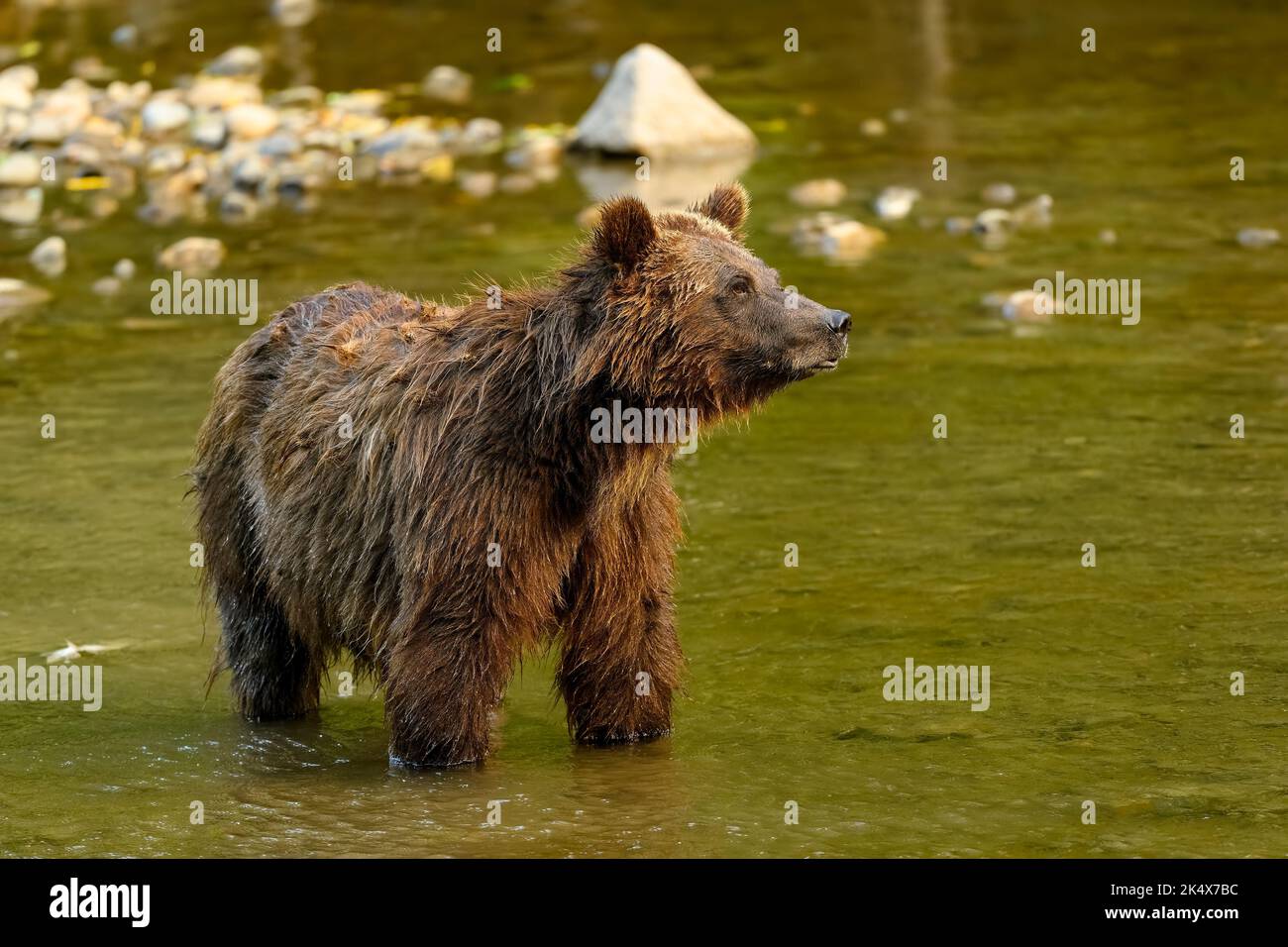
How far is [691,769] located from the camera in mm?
8758

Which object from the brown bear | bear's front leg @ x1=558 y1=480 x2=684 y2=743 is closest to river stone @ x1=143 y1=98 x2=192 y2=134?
the brown bear

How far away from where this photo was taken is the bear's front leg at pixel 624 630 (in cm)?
854

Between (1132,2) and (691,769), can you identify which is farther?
(1132,2)

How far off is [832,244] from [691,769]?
10.4 meters

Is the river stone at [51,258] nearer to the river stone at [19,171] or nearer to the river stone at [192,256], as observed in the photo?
the river stone at [192,256]

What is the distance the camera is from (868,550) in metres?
11.7

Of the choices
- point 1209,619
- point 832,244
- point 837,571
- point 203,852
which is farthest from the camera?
point 832,244

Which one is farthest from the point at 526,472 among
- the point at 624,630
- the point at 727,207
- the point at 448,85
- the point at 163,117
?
the point at 448,85

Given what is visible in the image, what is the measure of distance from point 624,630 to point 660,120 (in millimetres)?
14461

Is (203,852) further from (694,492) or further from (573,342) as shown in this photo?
(694,492)

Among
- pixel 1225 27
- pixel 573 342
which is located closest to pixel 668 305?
pixel 573 342

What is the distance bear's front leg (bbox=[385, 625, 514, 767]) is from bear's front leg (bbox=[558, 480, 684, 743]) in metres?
0.41

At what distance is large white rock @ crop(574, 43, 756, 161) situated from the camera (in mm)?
22312

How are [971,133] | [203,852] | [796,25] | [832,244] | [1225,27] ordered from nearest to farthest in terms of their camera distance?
[203,852] → [832,244] → [971,133] → [1225,27] → [796,25]
